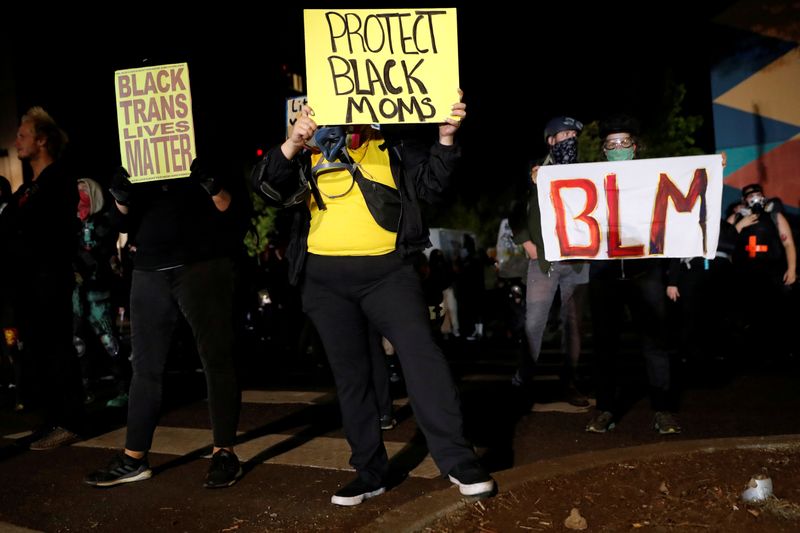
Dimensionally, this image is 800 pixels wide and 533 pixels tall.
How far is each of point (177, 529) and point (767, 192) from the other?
12.8 m

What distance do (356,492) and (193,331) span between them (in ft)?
4.46

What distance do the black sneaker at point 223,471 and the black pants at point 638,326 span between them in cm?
249

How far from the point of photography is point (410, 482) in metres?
4.28

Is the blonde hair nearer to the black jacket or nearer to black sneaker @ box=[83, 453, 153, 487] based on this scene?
black sneaker @ box=[83, 453, 153, 487]

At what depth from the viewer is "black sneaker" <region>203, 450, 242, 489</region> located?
4449mm

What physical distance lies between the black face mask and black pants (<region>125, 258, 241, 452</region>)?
277 cm

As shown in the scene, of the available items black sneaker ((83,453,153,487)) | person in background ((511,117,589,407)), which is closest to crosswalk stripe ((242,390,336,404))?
person in background ((511,117,589,407))

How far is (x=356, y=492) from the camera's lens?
3.98m

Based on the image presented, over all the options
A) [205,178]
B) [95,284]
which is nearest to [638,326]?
[205,178]

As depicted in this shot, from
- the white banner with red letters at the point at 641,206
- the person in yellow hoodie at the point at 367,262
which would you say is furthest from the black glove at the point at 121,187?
the white banner with red letters at the point at 641,206

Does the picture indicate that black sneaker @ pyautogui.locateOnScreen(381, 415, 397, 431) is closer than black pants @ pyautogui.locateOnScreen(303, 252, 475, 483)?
No

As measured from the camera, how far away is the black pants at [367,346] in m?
3.89

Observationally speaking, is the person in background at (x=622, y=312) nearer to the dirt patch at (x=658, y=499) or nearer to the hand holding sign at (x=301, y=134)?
the dirt patch at (x=658, y=499)

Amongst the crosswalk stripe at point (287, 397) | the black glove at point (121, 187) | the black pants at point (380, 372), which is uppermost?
the black glove at point (121, 187)
